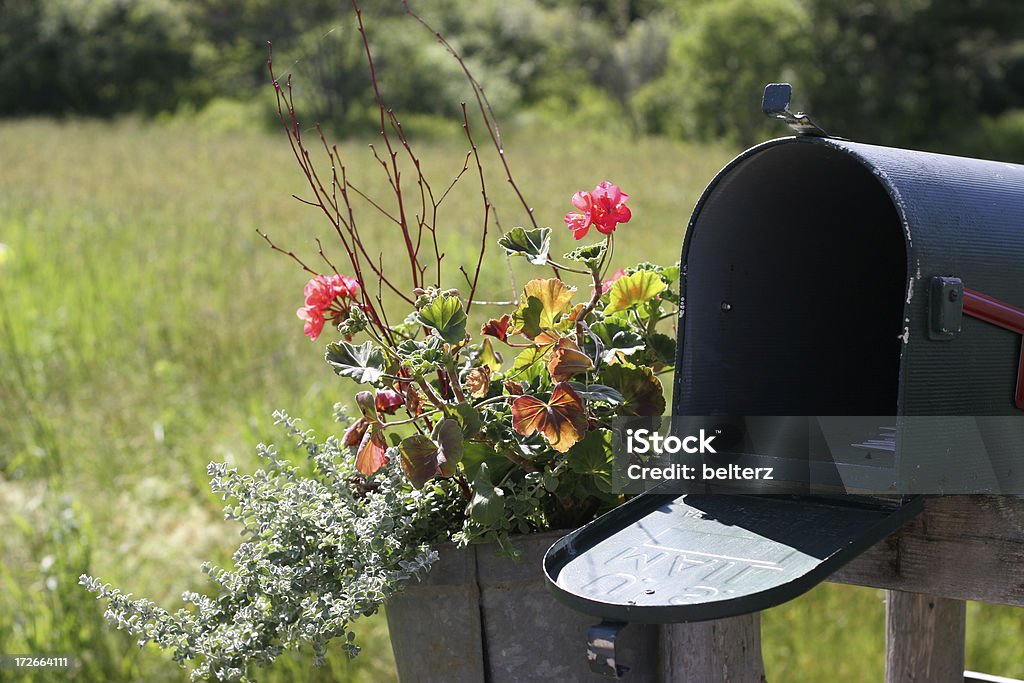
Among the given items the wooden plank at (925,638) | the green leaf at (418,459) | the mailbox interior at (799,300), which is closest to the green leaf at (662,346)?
the mailbox interior at (799,300)

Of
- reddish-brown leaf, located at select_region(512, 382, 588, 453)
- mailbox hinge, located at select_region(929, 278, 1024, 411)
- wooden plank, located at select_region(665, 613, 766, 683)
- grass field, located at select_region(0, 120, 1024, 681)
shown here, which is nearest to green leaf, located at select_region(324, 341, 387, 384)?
reddish-brown leaf, located at select_region(512, 382, 588, 453)

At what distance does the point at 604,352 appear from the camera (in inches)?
65.3

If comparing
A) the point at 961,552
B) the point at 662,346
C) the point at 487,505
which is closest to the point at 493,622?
the point at 487,505

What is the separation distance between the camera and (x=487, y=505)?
145 centimetres

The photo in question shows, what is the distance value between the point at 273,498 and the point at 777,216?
0.93m

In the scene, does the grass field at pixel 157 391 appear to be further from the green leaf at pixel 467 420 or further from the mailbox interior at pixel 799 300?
the mailbox interior at pixel 799 300

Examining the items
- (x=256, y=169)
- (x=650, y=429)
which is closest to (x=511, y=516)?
(x=650, y=429)

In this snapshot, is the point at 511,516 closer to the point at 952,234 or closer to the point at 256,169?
the point at 952,234

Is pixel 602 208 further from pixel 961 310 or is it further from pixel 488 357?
pixel 961 310

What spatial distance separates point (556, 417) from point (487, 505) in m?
0.15

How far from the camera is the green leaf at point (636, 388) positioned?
1652 millimetres

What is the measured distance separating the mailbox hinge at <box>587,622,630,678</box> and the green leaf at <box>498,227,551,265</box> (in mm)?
559

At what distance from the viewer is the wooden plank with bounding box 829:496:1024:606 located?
140cm

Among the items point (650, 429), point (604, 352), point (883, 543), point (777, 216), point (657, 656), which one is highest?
point (777, 216)
